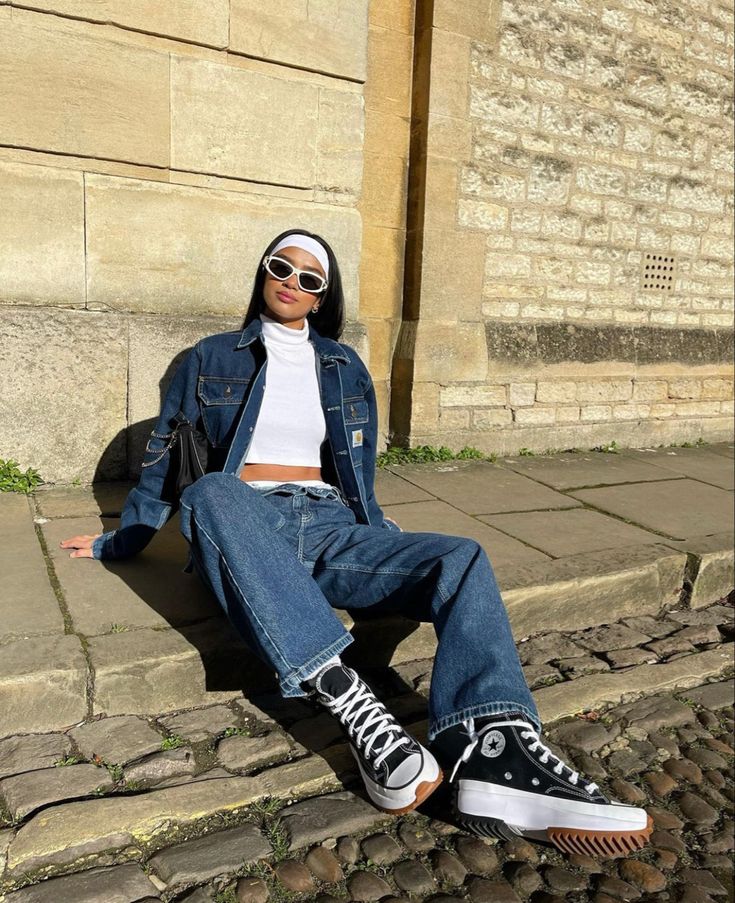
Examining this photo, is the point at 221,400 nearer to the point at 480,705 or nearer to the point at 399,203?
the point at 480,705

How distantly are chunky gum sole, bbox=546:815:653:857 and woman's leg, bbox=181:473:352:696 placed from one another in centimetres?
71

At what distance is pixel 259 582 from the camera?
210cm

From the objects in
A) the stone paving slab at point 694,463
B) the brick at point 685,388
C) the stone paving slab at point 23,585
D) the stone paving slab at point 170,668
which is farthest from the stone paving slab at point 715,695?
the brick at point 685,388

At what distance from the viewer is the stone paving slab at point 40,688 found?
219cm

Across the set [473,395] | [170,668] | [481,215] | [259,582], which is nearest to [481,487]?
[473,395]

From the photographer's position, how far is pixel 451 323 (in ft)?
17.7

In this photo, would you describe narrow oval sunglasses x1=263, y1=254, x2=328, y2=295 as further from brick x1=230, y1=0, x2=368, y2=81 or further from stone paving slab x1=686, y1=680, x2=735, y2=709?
brick x1=230, y1=0, x2=368, y2=81

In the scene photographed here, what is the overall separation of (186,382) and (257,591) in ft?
3.15

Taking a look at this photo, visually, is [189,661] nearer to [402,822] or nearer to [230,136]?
[402,822]

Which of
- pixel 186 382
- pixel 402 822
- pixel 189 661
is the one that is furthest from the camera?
pixel 186 382

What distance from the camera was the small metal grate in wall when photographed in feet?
20.4

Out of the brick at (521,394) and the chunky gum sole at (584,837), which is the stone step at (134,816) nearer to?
the chunky gum sole at (584,837)

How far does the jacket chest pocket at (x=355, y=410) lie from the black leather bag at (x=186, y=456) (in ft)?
1.71

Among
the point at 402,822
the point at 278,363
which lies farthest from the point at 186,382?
the point at 402,822
